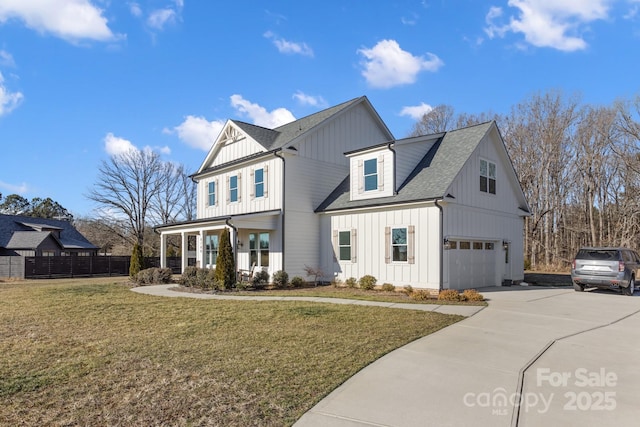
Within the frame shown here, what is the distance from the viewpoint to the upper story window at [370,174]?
55.2ft

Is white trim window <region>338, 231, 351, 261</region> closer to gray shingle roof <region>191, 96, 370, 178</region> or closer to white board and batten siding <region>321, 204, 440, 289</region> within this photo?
white board and batten siding <region>321, 204, 440, 289</region>

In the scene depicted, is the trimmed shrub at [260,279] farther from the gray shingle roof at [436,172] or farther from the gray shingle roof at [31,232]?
the gray shingle roof at [31,232]

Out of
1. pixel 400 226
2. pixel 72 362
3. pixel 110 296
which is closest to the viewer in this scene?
pixel 72 362

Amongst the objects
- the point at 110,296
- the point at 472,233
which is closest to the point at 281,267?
the point at 110,296

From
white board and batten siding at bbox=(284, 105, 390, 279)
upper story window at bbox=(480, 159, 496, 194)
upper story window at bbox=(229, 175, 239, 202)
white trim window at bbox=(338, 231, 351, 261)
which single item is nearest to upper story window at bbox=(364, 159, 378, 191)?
white trim window at bbox=(338, 231, 351, 261)

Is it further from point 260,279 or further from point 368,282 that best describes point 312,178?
point 368,282

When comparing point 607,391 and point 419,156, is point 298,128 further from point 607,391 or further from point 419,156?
point 607,391

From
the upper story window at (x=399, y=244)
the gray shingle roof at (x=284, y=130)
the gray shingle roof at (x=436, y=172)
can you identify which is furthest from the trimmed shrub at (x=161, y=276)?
the upper story window at (x=399, y=244)

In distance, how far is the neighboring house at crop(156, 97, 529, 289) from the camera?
1478 centimetres

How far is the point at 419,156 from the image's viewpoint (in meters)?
17.4

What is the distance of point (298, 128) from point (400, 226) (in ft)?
27.6

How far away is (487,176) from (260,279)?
34.1ft

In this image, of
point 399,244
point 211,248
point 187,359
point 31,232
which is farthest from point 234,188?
point 31,232

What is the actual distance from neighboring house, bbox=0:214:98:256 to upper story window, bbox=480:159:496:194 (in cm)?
3264
